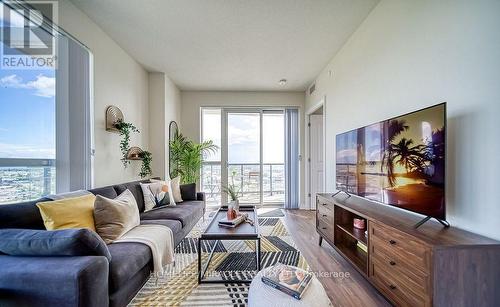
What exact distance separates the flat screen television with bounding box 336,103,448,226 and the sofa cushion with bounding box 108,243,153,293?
2.04m

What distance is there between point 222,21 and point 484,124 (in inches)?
95.2

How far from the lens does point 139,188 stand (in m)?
2.96

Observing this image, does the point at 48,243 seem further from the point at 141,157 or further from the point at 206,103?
the point at 206,103

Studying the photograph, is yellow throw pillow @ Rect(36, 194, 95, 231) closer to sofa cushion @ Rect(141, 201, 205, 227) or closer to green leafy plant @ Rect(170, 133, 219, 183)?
sofa cushion @ Rect(141, 201, 205, 227)

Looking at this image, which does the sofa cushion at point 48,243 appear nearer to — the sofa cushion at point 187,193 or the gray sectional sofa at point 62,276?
the gray sectional sofa at point 62,276

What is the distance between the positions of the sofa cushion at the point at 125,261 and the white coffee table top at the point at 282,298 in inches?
33.8

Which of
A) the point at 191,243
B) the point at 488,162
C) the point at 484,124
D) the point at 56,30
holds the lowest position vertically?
the point at 191,243

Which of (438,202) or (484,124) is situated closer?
(484,124)

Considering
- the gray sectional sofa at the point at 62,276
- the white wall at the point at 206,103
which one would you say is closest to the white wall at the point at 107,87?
the gray sectional sofa at the point at 62,276

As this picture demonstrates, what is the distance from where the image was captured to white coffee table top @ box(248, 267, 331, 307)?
1.18m

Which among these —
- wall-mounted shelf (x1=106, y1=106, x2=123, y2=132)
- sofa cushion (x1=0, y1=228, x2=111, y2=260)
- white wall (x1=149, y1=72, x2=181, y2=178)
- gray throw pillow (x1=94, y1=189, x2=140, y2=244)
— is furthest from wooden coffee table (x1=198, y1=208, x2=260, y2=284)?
white wall (x1=149, y1=72, x2=181, y2=178)

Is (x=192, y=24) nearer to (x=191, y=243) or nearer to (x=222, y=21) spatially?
(x=222, y=21)

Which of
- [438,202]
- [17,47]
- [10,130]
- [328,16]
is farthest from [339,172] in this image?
[17,47]

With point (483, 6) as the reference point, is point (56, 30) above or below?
above
